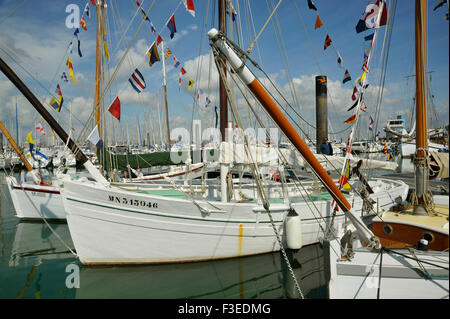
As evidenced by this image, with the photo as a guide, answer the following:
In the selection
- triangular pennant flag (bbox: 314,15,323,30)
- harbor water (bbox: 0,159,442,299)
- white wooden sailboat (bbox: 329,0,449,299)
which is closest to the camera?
white wooden sailboat (bbox: 329,0,449,299)

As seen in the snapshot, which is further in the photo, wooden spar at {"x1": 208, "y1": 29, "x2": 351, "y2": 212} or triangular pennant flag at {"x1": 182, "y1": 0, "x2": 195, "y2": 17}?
triangular pennant flag at {"x1": 182, "y1": 0, "x2": 195, "y2": 17}

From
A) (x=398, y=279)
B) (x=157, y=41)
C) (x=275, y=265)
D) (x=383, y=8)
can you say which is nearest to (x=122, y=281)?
(x=275, y=265)

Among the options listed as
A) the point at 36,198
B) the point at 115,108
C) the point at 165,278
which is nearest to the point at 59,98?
the point at 36,198

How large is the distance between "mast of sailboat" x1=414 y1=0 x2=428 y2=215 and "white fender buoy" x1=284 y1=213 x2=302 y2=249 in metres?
3.97

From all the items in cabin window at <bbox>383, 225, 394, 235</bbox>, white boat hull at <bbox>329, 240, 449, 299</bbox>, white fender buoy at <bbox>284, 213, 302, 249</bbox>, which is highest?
cabin window at <bbox>383, 225, 394, 235</bbox>

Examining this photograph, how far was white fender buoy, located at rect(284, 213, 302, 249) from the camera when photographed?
7.43 metres

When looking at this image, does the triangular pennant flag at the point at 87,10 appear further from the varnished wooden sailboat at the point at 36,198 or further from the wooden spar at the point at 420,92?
the wooden spar at the point at 420,92

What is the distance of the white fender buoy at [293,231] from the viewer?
293 inches

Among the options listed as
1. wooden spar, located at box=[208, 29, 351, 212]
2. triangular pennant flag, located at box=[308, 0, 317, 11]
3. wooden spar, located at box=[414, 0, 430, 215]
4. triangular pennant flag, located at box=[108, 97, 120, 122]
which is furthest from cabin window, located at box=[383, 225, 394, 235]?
triangular pennant flag, located at box=[308, 0, 317, 11]

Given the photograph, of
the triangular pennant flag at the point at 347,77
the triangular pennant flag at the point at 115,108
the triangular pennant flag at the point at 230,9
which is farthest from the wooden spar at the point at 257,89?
the triangular pennant flag at the point at 347,77

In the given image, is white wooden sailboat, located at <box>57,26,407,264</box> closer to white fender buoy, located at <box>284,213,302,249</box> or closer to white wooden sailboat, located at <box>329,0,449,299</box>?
white fender buoy, located at <box>284,213,302,249</box>

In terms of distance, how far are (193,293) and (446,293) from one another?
15.5 feet

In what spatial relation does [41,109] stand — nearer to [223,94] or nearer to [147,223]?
[147,223]

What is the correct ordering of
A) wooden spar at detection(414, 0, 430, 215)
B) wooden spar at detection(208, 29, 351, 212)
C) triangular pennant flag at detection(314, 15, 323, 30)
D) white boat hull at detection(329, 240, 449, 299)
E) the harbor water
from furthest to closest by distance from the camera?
1. triangular pennant flag at detection(314, 15, 323, 30)
2. the harbor water
3. wooden spar at detection(208, 29, 351, 212)
4. wooden spar at detection(414, 0, 430, 215)
5. white boat hull at detection(329, 240, 449, 299)
